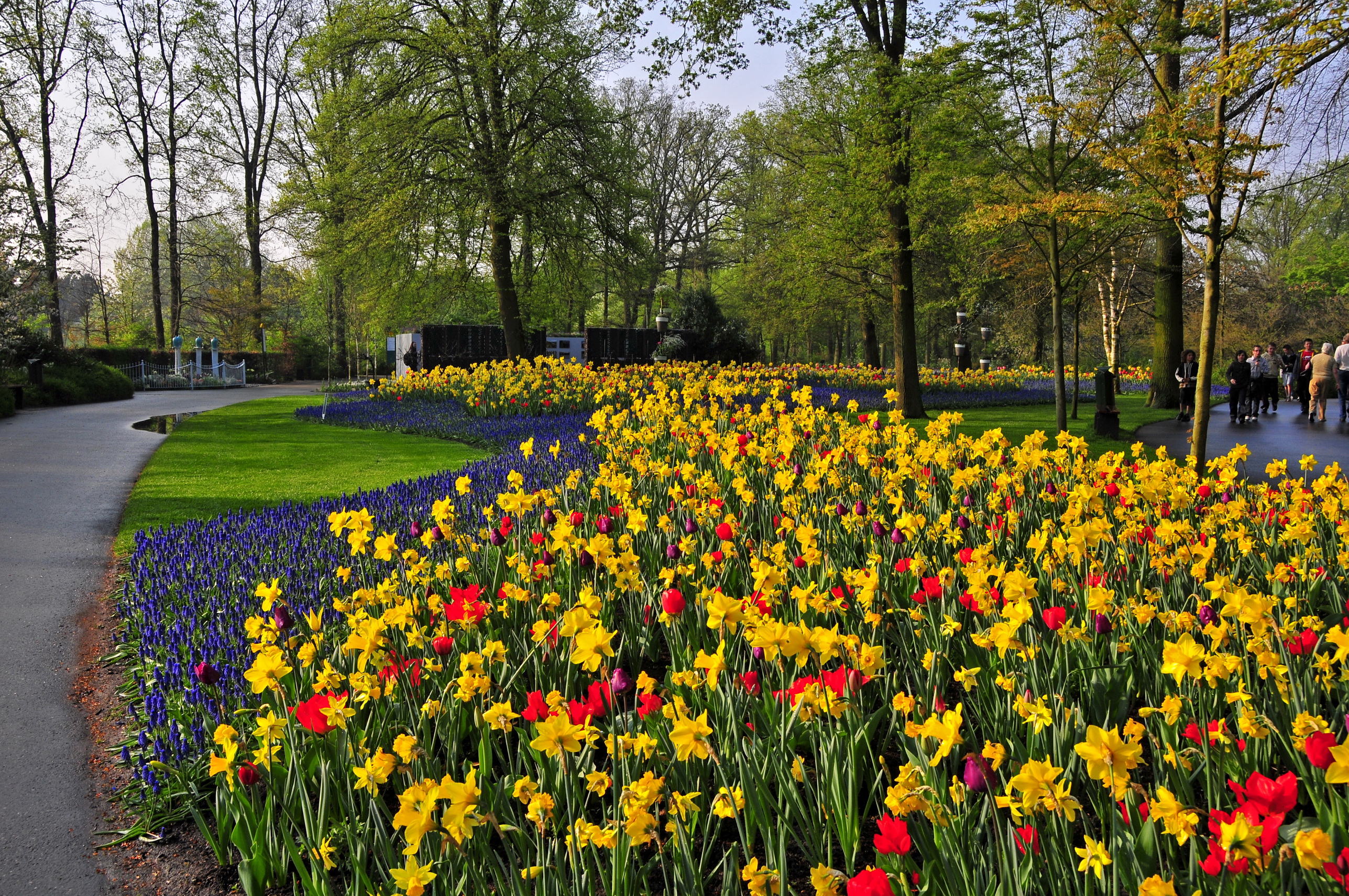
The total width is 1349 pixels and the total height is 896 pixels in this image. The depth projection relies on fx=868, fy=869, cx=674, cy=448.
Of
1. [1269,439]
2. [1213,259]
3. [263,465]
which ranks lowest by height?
[1269,439]

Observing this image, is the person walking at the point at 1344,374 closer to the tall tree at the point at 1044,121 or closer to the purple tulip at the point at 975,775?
the tall tree at the point at 1044,121

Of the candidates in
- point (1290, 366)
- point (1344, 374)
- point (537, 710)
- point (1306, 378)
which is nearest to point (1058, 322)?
point (1344, 374)

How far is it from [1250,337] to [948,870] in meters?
38.1

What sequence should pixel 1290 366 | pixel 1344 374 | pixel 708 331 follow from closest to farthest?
pixel 1344 374, pixel 1290 366, pixel 708 331

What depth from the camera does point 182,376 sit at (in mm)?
31531

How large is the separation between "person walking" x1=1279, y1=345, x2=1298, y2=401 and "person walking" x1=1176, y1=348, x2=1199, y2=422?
465cm

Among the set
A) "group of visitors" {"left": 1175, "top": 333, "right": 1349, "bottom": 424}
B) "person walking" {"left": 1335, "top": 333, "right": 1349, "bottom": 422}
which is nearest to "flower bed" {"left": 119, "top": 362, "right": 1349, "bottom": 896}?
"group of visitors" {"left": 1175, "top": 333, "right": 1349, "bottom": 424}

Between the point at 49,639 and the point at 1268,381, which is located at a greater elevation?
the point at 1268,381

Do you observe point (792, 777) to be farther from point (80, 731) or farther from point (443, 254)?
point (443, 254)

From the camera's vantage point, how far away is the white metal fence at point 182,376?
30.8 meters

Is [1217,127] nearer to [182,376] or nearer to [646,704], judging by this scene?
[646,704]

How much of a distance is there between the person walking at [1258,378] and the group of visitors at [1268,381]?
10 millimetres

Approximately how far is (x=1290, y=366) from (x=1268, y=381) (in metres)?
4.37

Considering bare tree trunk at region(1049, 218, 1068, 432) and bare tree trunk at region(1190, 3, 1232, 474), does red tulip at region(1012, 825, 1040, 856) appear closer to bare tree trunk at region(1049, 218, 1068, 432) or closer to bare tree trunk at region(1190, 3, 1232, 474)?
bare tree trunk at region(1190, 3, 1232, 474)
